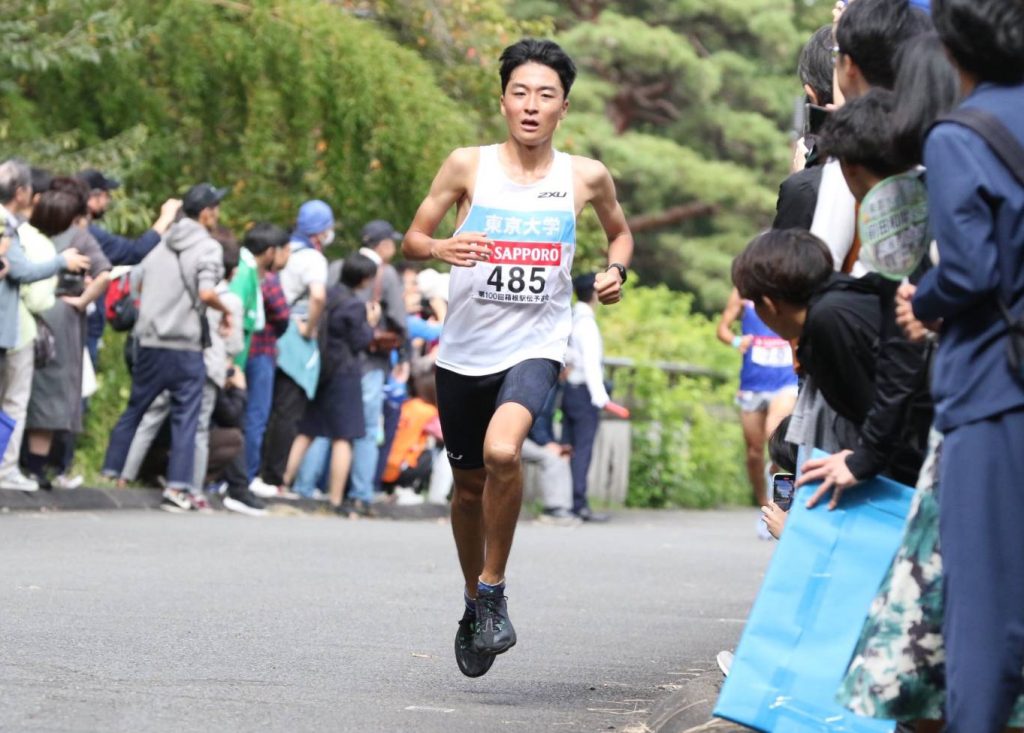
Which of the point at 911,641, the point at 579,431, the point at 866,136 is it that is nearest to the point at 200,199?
the point at 579,431

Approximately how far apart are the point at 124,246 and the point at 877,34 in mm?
10556

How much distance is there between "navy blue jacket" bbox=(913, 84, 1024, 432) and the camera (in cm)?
430

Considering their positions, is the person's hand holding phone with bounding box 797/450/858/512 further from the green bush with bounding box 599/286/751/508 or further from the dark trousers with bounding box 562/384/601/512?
the green bush with bounding box 599/286/751/508

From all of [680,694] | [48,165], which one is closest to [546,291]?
[680,694]

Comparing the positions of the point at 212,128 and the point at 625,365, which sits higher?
the point at 212,128

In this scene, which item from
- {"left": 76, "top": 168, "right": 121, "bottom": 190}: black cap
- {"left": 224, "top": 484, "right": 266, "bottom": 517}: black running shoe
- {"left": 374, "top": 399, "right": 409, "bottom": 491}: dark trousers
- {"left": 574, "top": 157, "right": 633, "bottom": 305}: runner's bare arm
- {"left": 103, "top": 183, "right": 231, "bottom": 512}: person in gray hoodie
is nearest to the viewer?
{"left": 574, "top": 157, "right": 633, "bottom": 305}: runner's bare arm

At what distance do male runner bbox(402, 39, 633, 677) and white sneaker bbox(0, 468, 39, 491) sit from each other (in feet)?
21.8

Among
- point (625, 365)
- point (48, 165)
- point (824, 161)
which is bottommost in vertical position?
point (625, 365)

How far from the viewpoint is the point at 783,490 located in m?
6.50

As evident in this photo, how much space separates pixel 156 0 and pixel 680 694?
1488 centimetres

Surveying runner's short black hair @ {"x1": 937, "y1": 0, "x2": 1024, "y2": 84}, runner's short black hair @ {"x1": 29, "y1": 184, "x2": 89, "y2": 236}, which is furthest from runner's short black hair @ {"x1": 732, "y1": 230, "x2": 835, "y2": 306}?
runner's short black hair @ {"x1": 29, "y1": 184, "x2": 89, "y2": 236}

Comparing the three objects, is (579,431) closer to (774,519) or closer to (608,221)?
(608,221)

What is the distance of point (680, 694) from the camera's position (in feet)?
20.5

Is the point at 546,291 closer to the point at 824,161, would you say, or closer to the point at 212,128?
the point at 824,161
